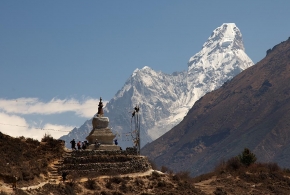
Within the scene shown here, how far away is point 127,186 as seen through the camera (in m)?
76.0

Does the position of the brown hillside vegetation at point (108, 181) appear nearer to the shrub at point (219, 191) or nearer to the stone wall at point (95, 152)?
the shrub at point (219, 191)

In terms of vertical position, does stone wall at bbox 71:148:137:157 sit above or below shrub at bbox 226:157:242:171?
below

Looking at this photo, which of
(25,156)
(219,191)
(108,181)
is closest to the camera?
(25,156)

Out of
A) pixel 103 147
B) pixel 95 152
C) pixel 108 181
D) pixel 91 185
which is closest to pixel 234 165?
pixel 103 147

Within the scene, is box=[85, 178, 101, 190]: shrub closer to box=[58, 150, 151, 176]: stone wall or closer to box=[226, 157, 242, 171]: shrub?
box=[58, 150, 151, 176]: stone wall

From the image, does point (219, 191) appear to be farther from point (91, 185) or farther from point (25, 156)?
point (25, 156)

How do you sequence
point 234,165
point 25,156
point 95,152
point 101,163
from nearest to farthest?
point 25,156, point 101,163, point 95,152, point 234,165

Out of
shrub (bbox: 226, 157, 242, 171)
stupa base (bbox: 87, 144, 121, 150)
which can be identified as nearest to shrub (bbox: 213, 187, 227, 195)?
shrub (bbox: 226, 157, 242, 171)

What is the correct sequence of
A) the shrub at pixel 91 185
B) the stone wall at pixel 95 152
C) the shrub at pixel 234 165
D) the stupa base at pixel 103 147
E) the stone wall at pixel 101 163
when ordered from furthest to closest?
1. the shrub at pixel 234 165
2. the stupa base at pixel 103 147
3. the stone wall at pixel 95 152
4. the stone wall at pixel 101 163
5. the shrub at pixel 91 185

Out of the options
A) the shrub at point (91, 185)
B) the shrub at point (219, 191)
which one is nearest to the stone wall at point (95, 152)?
the shrub at point (91, 185)

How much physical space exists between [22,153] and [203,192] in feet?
71.3

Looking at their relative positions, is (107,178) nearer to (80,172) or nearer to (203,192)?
(80,172)

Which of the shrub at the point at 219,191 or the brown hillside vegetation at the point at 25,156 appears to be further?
the shrub at the point at 219,191

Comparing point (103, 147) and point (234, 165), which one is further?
point (234, 165)
